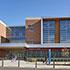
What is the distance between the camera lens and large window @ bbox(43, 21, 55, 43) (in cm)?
7525

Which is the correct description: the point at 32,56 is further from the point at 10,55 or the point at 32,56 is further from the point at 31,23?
the point at 31,23

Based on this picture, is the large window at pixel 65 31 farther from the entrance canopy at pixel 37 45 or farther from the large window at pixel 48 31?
the entrance canopy at pixel 37 45

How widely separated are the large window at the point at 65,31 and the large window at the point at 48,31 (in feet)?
9.34

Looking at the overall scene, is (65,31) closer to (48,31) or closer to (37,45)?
(48,31)

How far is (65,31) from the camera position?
245 feet

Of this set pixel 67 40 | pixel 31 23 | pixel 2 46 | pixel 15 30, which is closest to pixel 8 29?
pixel 15 30

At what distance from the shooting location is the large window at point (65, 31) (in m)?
74.3

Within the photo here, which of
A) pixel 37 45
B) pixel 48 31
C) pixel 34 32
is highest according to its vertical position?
pixel 48 31

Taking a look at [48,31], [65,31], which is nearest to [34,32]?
[48,31]

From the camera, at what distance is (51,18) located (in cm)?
7538

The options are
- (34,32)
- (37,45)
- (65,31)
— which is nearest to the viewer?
(37,45)

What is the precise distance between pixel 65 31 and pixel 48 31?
5656 mm

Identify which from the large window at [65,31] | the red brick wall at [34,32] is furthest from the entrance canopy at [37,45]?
the red brick wall at [34,32]

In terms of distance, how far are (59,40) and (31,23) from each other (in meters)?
11.4
